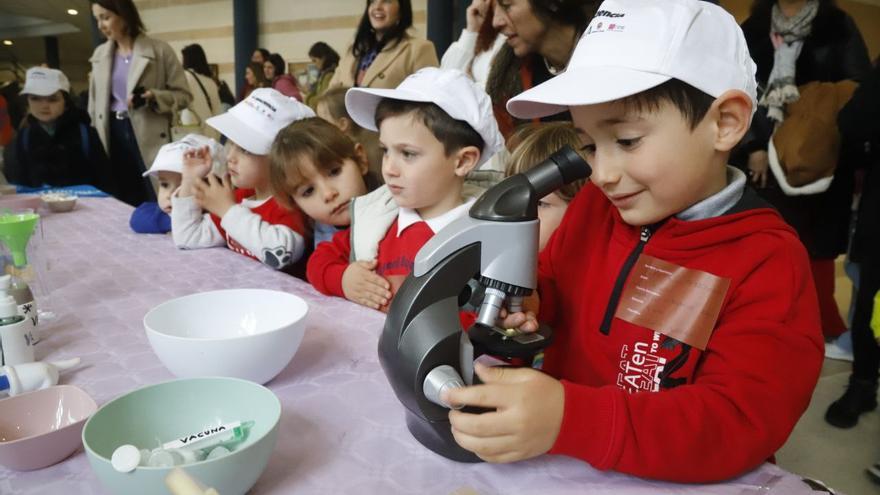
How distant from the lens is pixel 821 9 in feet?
7.35

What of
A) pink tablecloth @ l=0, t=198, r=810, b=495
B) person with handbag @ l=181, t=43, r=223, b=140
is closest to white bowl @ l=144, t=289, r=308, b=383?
pink tablecloth @ l=0, t=198, r=810, b=495

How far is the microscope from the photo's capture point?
59 centimetres

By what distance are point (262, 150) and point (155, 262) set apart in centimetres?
54

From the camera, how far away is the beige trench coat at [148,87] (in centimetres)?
349

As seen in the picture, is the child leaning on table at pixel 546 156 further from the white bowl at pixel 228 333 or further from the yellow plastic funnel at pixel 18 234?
the yellow plastic funnel at pixel 18 234

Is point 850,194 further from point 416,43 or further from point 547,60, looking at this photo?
point 416,43

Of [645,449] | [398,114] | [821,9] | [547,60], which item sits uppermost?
[821,9]

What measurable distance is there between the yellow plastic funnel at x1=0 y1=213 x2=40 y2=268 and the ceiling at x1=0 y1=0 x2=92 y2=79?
6.28 metres

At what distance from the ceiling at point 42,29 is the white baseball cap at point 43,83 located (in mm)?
3313

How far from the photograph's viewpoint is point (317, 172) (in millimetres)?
1636

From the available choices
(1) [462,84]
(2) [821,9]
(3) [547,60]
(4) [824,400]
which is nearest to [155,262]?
(1) [462,84]

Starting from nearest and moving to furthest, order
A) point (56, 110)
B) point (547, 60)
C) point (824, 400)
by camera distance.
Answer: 1. point (547, 60)
2. point (824, 400)
3. point (56, 110)

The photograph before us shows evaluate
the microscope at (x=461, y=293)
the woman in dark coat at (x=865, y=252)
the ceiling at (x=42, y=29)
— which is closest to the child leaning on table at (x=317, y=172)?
the microscope at (x=461, y=293)

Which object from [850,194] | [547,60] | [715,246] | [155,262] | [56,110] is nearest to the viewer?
[715,246]
